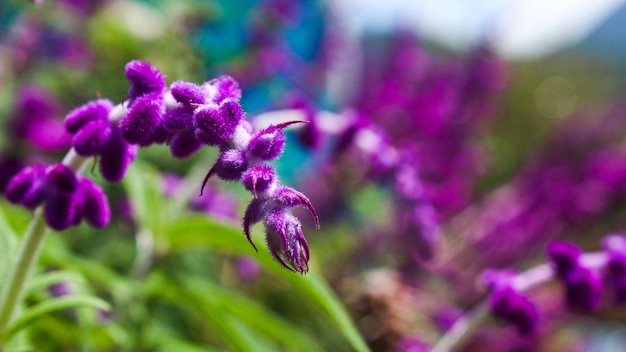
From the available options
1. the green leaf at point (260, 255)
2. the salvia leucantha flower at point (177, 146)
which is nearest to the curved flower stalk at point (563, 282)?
the green leaf at point (260, 255)

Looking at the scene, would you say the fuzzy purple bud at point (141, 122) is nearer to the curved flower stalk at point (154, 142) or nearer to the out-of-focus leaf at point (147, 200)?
the curved flower stalk at point (154, 142)

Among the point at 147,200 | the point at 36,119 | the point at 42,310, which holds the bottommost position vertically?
the point at 42,310

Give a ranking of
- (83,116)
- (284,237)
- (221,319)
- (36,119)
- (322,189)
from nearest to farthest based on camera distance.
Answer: (284,237) < (83,116) < (221,319) < (36,119) < (322,189)

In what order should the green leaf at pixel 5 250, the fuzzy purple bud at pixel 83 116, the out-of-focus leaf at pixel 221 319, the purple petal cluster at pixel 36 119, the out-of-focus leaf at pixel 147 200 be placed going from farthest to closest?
the purple petal cluster at pixel 36 119
the out-of-focus leaf at pixel 147 200
the out-of-focus leaf at pixel 221 319
the green leaf at pixel 5 250
the fuzzy purple bud at pixel 83 116

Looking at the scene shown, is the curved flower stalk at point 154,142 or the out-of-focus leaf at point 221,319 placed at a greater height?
the out-of-focus leaf at point 221,319

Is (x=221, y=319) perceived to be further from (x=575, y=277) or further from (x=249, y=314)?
(x=575, y=277)

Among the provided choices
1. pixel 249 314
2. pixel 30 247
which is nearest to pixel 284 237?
pixel 30 247

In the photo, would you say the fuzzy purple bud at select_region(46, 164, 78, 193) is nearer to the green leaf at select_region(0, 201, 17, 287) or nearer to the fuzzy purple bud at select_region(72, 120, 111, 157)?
the fuzzy purple bud at select_region(72, 120, 111, 157)
